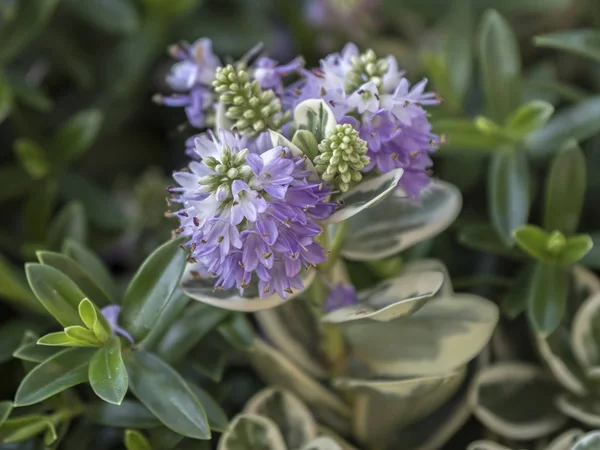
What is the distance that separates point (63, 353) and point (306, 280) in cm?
25

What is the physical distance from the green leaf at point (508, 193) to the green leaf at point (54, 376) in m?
0.48

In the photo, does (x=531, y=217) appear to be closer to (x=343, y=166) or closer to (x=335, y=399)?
(x=335, y=399)

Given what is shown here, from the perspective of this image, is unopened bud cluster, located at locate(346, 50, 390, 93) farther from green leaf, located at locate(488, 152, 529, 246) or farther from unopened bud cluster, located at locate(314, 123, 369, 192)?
green leaf, located at locate(488, 152, 529, 246)

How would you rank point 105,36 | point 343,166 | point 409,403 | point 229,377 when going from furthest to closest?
point 105,36 → point 229,377 → point 409,403 → point 343,166

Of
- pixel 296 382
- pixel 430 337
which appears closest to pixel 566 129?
pixel 430 337

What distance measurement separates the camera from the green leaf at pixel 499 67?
2.86 feet

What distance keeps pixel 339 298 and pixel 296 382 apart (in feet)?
0.42

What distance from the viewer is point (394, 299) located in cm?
69

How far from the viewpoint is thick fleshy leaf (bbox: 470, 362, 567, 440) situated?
80cm

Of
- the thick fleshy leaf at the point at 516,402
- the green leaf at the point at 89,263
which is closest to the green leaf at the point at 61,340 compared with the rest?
the green leaf at the point at 89,263

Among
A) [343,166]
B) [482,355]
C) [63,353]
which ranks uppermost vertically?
[343,166]

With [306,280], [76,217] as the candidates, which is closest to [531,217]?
[306,280]

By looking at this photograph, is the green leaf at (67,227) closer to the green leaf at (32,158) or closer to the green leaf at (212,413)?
the green leaf at (32,158)

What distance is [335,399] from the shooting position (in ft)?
2.64
